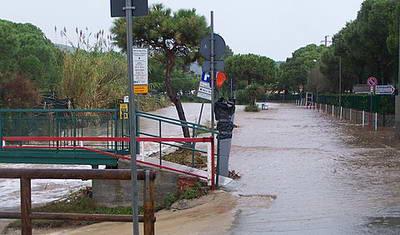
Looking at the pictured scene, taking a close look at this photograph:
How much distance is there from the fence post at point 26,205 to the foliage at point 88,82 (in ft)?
77.3

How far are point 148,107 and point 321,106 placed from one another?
22.1 meters

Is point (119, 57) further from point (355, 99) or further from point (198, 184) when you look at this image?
point (198, 184)

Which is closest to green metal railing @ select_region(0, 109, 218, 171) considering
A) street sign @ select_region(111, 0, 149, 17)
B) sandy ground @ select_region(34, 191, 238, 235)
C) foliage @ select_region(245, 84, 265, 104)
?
sandy ground @ select_region(34, 191, 238, 235)

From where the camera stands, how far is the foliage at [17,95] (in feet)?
95.7

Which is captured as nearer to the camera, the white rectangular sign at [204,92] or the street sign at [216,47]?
the street sign at [216,47]

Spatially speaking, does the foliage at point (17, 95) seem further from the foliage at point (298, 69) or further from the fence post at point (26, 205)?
the foliage at point (298, 69)

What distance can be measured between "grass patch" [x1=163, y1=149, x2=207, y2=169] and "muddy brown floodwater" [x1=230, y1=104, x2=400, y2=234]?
3.04ft

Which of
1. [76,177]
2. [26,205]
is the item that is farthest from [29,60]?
[76,177]

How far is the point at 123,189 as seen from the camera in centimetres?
1301

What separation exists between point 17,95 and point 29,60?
26.0 feet

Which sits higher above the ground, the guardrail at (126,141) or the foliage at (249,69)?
the foliage at (249,69)

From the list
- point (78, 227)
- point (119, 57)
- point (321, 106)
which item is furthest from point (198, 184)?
point (321, 106)

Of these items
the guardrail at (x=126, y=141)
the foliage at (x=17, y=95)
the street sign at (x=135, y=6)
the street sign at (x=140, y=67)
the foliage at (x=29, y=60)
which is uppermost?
the foliage at (x=29, y=60)

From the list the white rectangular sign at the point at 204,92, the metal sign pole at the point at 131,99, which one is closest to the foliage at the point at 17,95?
the white rectangular sign at the point at 204,92
